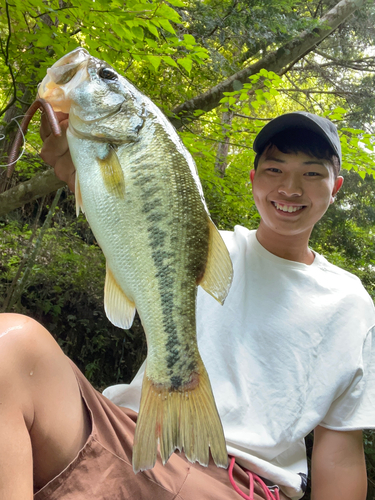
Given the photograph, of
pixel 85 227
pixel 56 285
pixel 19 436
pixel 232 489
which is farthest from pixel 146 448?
pixel 85 227

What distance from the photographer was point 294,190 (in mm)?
1827

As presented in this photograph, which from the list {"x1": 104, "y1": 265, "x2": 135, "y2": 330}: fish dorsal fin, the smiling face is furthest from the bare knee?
the smiling face

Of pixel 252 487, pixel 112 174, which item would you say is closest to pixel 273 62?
pixel 112 174

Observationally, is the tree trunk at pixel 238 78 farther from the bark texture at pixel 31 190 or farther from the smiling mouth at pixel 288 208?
the smiling mouth at pixel 288 208

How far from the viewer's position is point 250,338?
1806 millimetres

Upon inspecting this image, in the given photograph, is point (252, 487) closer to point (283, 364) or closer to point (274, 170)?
point (283, 364)

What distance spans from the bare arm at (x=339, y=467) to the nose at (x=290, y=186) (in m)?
1.18

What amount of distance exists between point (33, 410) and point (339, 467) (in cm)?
144

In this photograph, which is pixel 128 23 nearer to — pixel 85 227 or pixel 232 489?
pixel 232 489

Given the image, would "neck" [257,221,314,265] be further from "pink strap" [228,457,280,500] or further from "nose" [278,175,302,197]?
"pink strap" [228,457,280,500]

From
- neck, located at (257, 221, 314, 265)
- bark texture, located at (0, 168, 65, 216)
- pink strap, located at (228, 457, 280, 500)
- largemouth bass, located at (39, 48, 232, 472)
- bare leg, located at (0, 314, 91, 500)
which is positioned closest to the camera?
bare leg, located at (0, 314, 91, 500)

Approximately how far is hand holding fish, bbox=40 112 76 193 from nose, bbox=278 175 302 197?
1046mm

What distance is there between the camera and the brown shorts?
3.70ft

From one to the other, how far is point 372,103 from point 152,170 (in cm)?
759
